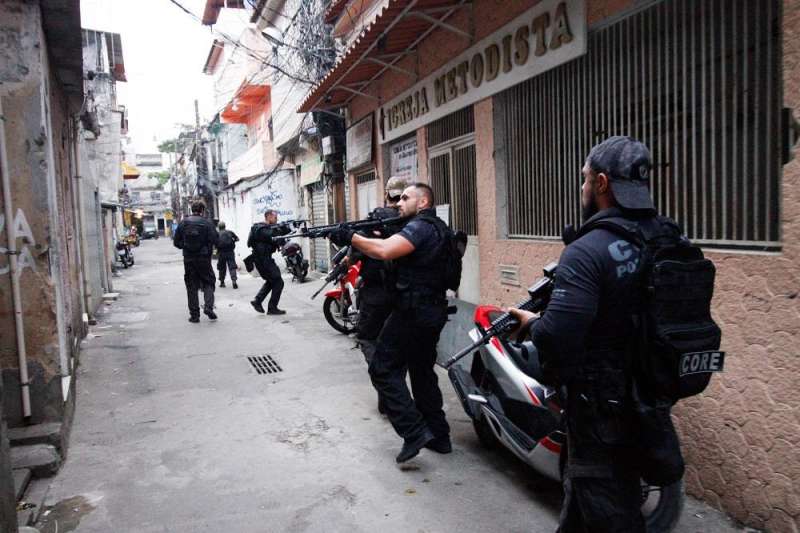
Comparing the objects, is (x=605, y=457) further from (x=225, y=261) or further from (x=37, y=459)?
(x=225, y=261)

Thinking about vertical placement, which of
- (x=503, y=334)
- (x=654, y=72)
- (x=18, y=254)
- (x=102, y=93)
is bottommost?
(x=503, y=334)

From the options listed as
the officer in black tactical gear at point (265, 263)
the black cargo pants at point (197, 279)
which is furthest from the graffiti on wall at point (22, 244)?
the black cargo pants at point (197, 279)

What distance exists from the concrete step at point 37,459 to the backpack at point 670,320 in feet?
12.4

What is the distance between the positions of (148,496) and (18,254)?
2026 mm

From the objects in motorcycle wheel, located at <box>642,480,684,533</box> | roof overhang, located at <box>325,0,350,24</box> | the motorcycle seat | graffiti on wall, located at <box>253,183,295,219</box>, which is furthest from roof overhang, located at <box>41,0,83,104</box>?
graffiti on wall, located at <box>253,183,295,219</box>

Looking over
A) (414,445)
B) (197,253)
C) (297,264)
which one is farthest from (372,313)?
(297,264)

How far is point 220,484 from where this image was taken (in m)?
3.83

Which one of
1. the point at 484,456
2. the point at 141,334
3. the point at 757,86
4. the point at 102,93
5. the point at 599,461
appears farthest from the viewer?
the point at 102,93

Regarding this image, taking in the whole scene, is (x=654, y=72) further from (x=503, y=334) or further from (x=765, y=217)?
(x=503, y=334)

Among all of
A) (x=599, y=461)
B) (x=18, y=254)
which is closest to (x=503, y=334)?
(x=599, y=461)

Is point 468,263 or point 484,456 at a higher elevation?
point 468,263

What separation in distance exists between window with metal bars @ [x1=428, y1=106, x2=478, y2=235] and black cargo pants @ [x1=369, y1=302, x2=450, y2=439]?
3849 millimetres

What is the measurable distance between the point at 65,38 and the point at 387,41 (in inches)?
151

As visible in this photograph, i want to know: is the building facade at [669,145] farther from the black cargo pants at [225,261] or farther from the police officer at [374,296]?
the black cargo pants at [225,261]
